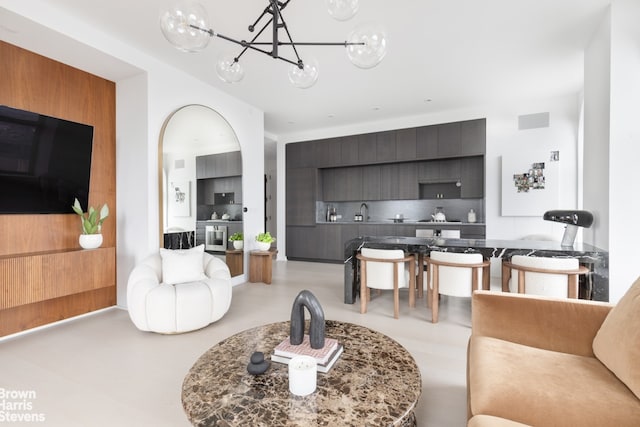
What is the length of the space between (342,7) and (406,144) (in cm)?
460

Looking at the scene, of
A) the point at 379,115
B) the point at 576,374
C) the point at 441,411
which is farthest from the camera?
the point at 379,115

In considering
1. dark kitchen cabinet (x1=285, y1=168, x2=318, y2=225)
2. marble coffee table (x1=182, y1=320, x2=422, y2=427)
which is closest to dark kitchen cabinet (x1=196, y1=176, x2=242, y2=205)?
dark kitchen cabinet (x1=285, y1=168, x2=318, y2=225)

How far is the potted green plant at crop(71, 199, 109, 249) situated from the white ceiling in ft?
6.15

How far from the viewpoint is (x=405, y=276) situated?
3.51 meters

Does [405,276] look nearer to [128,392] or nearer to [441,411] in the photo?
[441,411]

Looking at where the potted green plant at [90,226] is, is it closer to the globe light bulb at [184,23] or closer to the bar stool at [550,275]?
the globe light bulb at [184,23]

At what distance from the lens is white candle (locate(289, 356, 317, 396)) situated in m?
1.25

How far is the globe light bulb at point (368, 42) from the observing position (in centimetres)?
191

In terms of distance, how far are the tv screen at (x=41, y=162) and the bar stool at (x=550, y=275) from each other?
4642 mm

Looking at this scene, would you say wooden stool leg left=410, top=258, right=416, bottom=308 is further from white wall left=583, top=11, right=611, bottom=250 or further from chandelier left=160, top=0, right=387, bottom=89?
chandelier left=160, top=0, right=387, bottom=89

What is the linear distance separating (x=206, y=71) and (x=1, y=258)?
291 centimetres

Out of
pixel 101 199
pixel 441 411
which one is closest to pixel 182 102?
pixel 101 199

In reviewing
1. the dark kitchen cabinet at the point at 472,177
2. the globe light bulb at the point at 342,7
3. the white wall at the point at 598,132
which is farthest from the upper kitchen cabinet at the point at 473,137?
the globe light bulb at the point at 342,7

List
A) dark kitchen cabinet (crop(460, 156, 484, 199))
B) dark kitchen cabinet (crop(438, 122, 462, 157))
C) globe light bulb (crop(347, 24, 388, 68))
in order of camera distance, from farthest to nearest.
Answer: dark kitchen cabinet (crop(460, 156, 484, 199)) → dark kitchen cabinet (crop(438, 122, 462, 157)) → globe light bulb (crop(347, 24, 388, 68))
